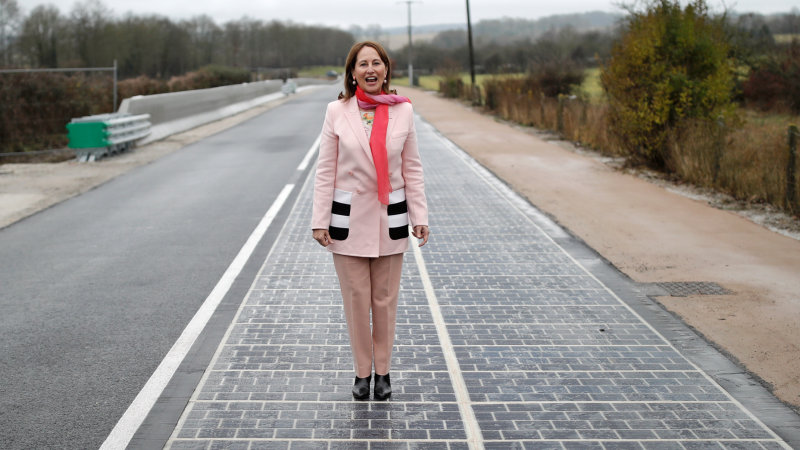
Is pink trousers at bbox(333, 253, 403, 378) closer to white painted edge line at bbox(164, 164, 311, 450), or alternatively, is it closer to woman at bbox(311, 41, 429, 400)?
woman at bbox(311, 41, 429, 400)

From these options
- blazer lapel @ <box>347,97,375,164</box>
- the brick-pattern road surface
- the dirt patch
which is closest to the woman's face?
blazer lapel @ <box>347,97,375,164</box>

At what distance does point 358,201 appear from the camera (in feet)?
14.8

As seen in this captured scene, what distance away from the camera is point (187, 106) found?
2606 cm

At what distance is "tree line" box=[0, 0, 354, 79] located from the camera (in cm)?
6112

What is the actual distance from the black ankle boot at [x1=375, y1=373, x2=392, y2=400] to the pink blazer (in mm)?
796

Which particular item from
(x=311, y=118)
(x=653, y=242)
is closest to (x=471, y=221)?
(x=653, y=242)

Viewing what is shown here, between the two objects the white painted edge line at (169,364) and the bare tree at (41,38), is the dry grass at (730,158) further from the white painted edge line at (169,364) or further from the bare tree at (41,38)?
the bare tree at (41,38)

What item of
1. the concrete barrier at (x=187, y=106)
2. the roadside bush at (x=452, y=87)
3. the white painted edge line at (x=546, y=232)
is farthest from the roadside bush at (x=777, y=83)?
the concrete barrier at (x=187, y=106)

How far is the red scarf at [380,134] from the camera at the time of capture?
4410 mm

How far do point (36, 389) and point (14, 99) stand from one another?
17.9 metres

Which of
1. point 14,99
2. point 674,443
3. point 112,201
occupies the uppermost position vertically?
point 14,99

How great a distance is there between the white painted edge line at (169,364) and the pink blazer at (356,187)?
1.47 meters

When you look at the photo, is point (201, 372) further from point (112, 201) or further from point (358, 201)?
point (112, 201)

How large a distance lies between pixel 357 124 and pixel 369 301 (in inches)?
40.3
